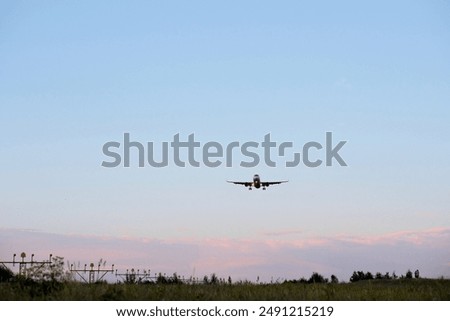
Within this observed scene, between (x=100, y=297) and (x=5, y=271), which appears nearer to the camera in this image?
(x=100, y=297)
